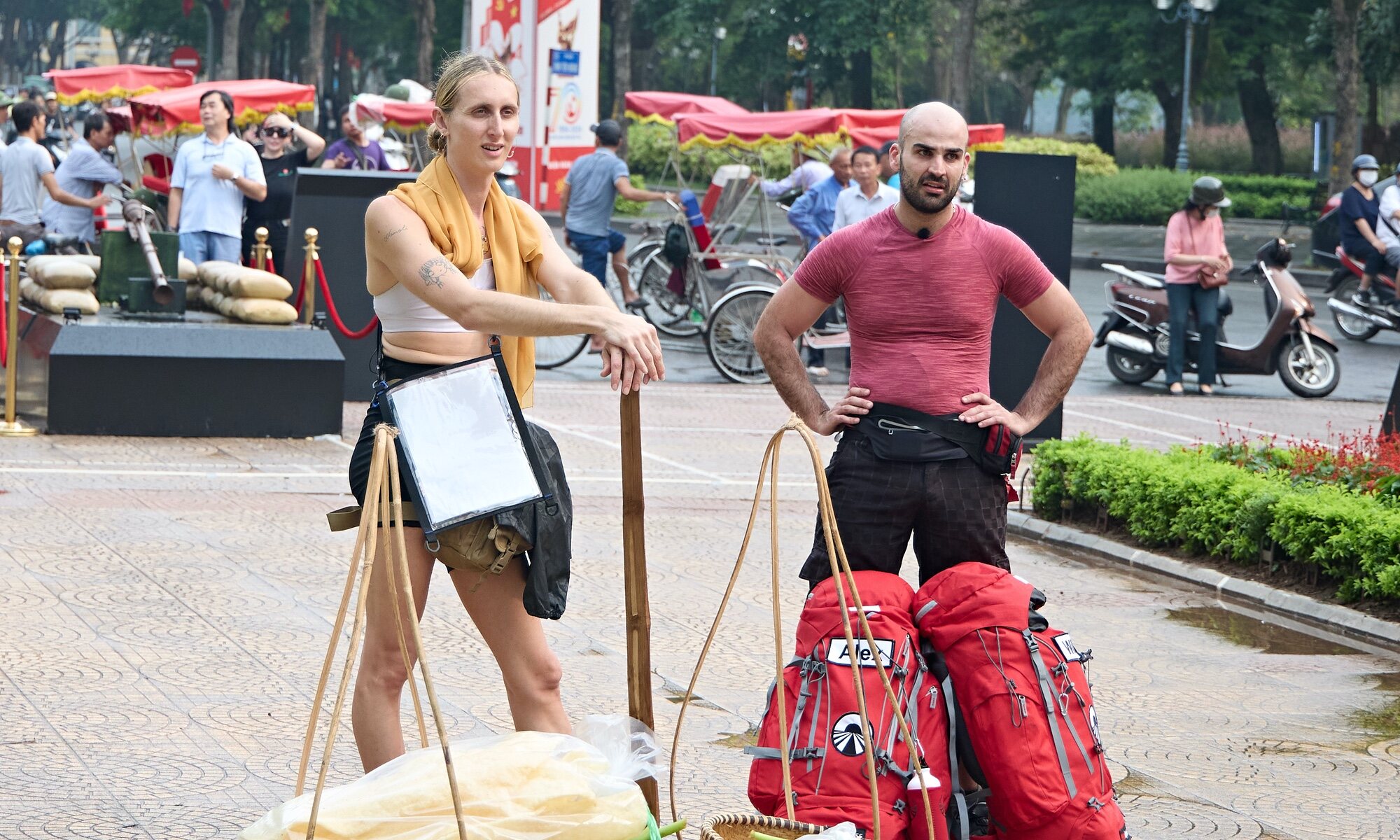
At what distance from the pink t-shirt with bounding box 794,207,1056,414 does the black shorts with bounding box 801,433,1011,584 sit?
0.53ft

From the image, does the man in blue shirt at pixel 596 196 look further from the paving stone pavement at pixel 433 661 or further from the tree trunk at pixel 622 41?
the tree trunk at pixel 622 41

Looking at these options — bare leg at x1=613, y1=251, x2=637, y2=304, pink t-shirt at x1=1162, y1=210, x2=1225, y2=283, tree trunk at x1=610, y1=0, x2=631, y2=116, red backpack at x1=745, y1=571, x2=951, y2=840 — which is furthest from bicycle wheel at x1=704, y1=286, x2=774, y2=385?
tree trunk at x1=610, y1=0, x2=631, y2=116

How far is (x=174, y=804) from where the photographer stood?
15.0 ft

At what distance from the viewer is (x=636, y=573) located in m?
3.53

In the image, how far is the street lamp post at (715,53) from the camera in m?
57.7

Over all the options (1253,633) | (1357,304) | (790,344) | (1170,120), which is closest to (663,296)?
(1357,304)

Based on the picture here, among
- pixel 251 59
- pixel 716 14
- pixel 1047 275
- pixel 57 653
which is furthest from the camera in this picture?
pixel 251 59

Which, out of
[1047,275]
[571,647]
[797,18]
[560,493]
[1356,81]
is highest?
[797,18]

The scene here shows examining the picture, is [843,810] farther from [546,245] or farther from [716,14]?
[716,14]

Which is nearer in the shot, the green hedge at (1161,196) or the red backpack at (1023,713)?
the red backpack at (1023,713)

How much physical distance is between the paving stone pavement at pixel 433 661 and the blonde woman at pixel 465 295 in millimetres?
915

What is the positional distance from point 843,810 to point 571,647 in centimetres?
281

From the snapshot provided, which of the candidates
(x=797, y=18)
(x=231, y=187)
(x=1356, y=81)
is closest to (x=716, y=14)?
(x=797, y=18)

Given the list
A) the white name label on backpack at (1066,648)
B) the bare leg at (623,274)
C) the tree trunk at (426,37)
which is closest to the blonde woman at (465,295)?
the white name label on backpack at (1066,648)
